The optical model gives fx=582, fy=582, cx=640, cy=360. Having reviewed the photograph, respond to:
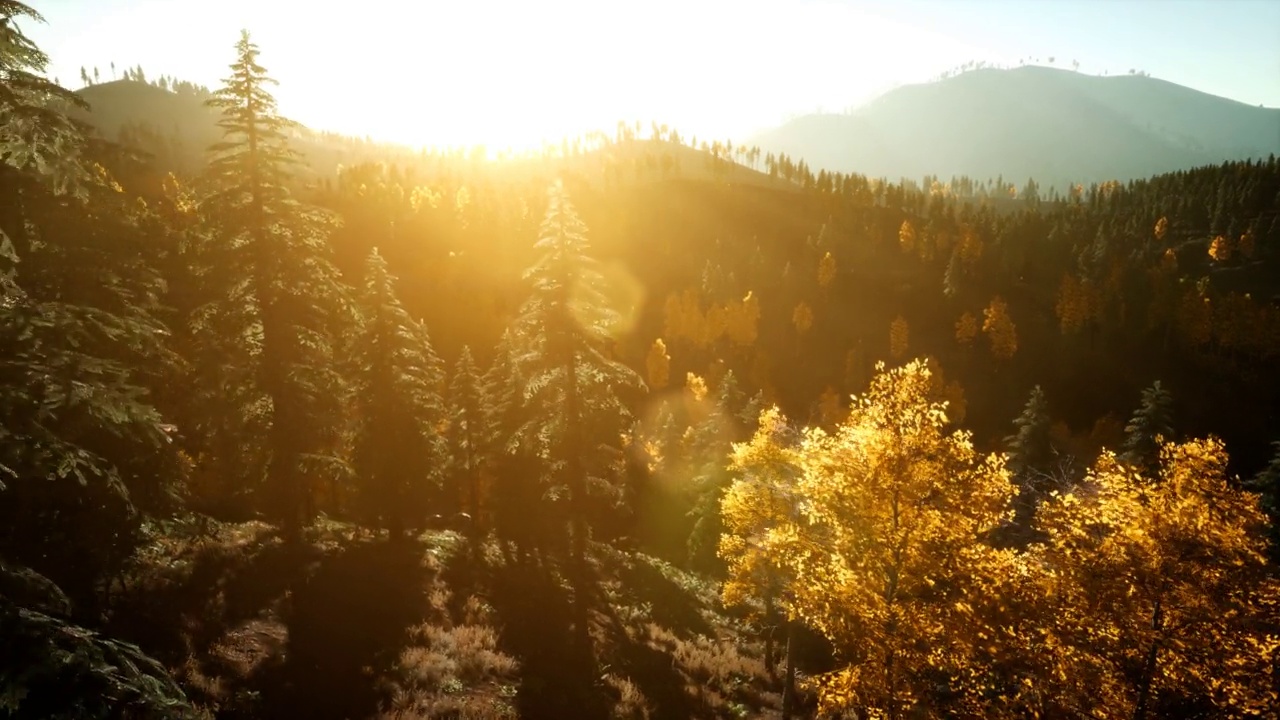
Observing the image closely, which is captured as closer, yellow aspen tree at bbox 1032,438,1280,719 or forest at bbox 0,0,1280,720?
forest at bbox 0,0,1280,720

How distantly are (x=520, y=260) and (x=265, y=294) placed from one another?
4853 inches

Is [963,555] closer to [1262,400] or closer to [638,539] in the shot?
[638,539]

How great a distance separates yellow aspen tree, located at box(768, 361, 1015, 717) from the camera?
38.0ft

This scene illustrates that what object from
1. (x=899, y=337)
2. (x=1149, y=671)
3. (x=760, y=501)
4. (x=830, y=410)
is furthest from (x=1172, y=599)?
(x=899, y=337)

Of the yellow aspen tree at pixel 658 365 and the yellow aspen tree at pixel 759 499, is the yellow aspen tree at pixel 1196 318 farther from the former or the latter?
the yellow aspen tree at pixel 759 499

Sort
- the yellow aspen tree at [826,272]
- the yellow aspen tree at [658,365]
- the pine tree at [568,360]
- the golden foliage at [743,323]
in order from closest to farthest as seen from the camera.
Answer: the pine tree at [568,360]
the yellow aspen tree at [658,365]
the golden foliage at [743,323]
the yellow aspen tree at [826,272]

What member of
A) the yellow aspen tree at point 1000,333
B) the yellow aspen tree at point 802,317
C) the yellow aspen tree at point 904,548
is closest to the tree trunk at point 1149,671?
the yellow aspen tree at point 904,548

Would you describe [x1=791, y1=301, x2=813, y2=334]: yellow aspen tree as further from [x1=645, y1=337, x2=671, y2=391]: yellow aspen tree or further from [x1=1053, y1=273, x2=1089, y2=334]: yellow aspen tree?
[x1=1053, y1=273, x2=1089, y2=334]: yellow aspen tree

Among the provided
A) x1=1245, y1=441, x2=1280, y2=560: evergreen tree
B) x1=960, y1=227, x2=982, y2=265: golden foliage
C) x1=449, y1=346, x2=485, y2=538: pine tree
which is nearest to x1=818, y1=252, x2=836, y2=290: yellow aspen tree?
x1=960, y1=227, x2=982, y2=265: golden foliage

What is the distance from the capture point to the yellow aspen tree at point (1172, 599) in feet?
35.4

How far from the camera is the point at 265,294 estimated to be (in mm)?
17578

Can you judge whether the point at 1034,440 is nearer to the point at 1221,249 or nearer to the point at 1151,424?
the point at 1151,424

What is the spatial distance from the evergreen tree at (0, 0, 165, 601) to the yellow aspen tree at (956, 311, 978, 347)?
121405 mm

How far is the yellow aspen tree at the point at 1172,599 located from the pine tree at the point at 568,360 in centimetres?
1422
